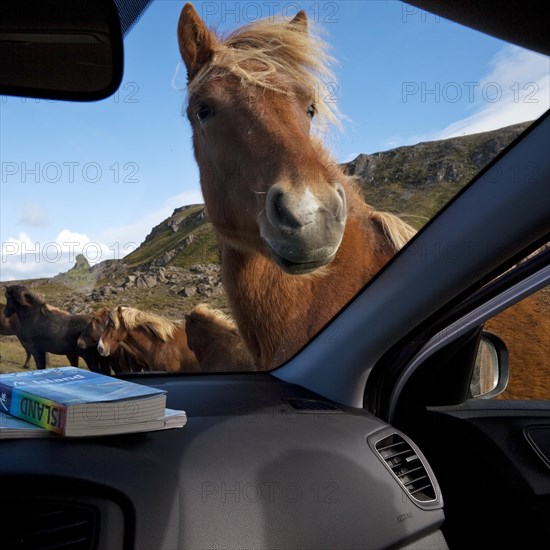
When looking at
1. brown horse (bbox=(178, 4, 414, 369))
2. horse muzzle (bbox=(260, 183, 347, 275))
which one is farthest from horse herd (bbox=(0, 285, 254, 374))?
horse muzzle (bbox=(260, 183, 347, 275))

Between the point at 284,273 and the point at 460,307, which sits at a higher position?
the point at 284,273

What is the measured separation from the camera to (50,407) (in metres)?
1.69

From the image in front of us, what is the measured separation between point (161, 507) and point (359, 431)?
81 cm

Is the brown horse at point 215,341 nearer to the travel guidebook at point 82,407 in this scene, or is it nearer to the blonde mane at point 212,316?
the blonde mane at point 212,316

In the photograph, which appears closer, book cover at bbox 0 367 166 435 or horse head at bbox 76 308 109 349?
book cover at bbox 0 367 166 435

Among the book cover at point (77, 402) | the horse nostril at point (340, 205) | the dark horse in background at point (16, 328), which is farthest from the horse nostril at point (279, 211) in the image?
the dark horse in background at point (16, 328)

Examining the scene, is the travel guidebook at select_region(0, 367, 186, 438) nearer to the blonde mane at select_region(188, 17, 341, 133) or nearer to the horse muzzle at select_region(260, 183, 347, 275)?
the horse muzzle at select_region(260, 183, 347, 275)

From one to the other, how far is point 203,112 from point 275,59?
1.34 ft

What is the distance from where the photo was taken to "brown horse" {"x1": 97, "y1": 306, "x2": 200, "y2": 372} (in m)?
3.03

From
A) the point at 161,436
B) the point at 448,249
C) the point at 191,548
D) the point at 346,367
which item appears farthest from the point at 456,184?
the point at 191,548

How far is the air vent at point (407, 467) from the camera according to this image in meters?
2.12

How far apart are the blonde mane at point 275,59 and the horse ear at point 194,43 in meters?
0.03

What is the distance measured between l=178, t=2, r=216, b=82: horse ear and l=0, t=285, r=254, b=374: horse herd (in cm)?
119

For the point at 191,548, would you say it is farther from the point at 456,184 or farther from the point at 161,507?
the point at 456,184
